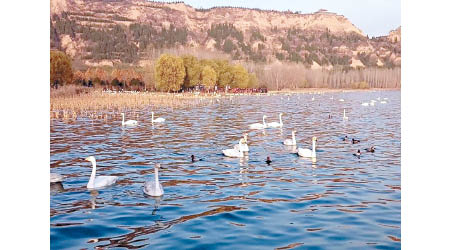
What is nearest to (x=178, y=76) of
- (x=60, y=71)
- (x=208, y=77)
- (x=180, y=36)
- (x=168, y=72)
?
(x=168, y=72)

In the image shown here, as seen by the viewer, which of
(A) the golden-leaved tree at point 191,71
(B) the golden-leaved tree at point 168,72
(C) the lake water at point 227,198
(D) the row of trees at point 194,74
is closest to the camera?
(C) the lake water at point 227,198

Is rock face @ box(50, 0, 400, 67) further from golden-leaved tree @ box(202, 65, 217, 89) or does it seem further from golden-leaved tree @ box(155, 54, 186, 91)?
golden-leaved tree @ box(155, 54, 186, 91)

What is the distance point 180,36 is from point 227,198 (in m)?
165

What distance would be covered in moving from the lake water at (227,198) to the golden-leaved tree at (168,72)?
51540 millimetres

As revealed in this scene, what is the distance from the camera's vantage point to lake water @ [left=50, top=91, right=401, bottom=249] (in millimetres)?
8016

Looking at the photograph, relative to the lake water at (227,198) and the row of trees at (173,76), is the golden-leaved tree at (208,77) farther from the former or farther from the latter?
the lake water at (227,198)

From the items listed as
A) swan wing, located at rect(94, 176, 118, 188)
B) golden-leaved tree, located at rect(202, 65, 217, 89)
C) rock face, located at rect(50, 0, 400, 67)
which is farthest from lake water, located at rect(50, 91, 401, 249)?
rock face, located at rect(50, 0, 400, 67)

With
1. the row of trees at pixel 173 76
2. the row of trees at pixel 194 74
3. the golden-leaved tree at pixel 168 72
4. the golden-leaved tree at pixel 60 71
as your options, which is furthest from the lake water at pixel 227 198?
the row of trees at pixel 194 74

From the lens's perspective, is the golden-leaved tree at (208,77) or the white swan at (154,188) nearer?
the white swan at (154,188)

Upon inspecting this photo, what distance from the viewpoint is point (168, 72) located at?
2800 inches

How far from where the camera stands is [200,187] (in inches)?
462

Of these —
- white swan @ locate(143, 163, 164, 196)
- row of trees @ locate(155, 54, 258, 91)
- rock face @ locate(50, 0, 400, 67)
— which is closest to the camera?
white swan @ locate(143, 163, 164, 196)

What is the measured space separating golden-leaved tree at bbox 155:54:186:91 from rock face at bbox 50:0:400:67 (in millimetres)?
46391

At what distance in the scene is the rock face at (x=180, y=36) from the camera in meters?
130
